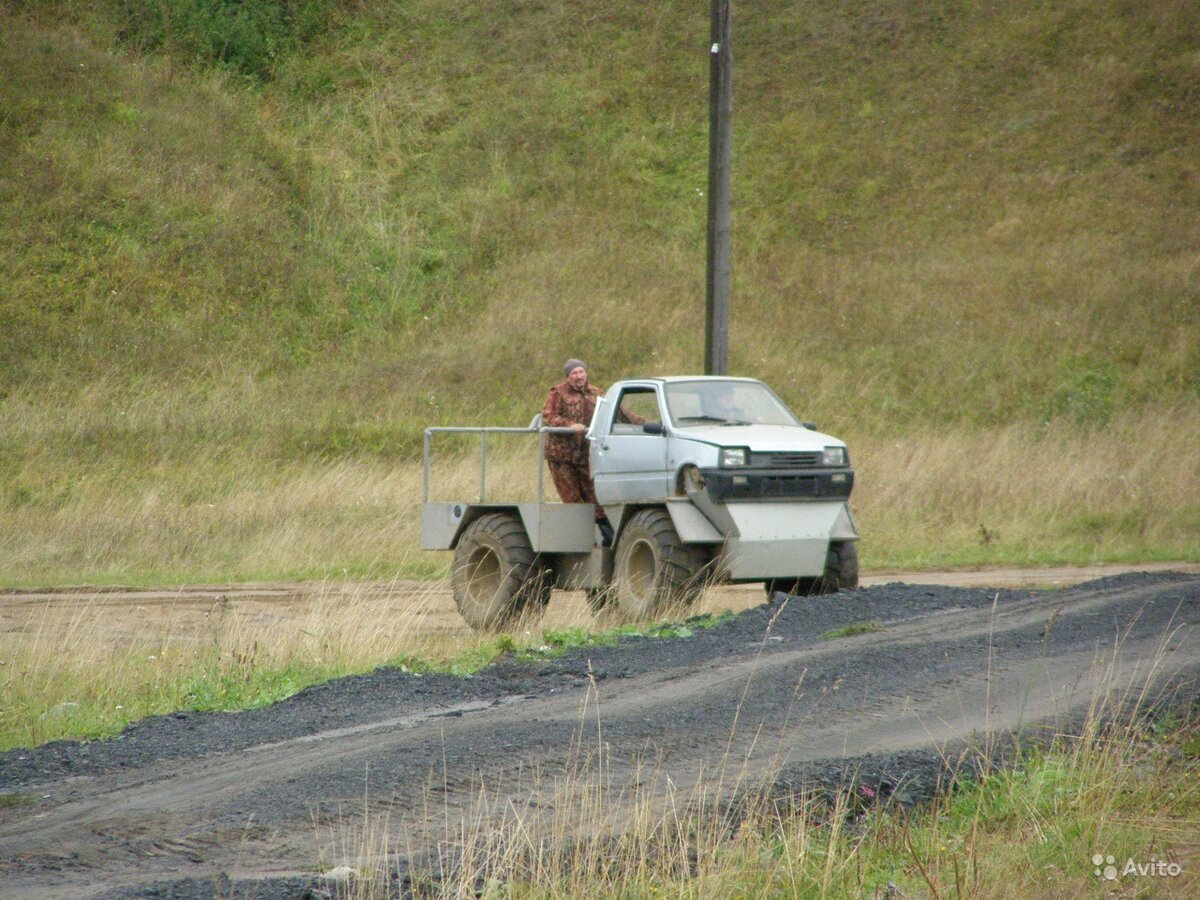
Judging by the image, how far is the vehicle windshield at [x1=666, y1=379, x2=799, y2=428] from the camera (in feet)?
41.1

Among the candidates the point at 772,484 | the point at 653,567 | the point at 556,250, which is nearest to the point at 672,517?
the point at 653,567

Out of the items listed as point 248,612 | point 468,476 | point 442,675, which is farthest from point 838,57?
point 442,675

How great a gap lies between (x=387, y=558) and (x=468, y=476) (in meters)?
2.93

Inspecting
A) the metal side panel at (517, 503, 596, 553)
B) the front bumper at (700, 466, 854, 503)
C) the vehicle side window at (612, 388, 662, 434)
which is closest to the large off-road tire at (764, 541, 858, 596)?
the front bumper at (700, 466, 854, 503)

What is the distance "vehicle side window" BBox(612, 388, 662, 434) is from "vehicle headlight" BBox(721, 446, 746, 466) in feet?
3.88

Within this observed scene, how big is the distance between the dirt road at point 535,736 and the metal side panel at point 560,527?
9.26 feet

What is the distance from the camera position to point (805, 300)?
1268 inches

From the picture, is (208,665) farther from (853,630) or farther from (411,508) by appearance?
(411,508)

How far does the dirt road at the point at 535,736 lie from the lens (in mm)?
5297

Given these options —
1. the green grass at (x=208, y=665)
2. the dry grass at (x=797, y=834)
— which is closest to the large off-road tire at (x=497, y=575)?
the green grass at (x=208, y=665)

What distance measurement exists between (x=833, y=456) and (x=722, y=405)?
4.27 ft

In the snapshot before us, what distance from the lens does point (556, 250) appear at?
33.7 meters

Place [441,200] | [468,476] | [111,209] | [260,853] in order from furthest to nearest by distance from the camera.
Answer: [441,200], [111,209], [468,476], [260,853]

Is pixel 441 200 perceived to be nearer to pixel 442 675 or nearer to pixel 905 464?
pixel 905 464
